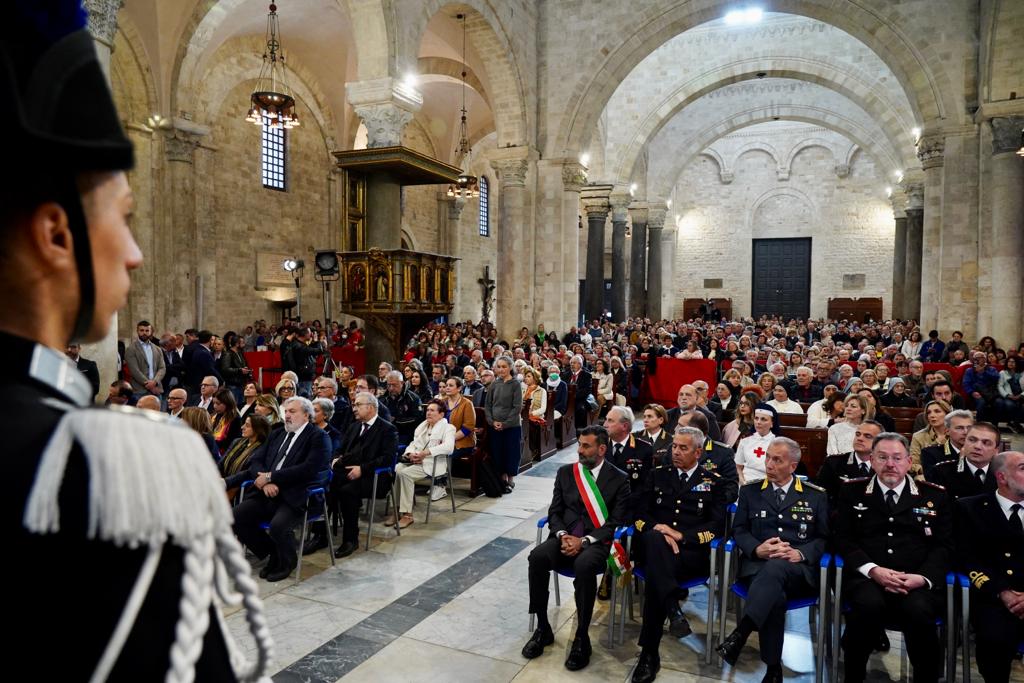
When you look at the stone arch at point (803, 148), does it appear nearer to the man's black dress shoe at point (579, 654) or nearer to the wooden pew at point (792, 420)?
the wooden pew at point (792, 420)

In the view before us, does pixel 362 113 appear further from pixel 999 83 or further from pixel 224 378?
pixel 999 83

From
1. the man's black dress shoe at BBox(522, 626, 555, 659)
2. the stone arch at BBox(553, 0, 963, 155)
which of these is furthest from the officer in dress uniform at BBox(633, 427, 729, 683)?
the stone arch at BBox(553, 0, 963, 155)

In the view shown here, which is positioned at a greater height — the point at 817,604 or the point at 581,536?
the point at 581,536

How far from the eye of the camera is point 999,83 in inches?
572

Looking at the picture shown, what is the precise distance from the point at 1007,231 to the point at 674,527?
45.2 ft

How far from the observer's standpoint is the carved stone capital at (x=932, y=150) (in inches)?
617

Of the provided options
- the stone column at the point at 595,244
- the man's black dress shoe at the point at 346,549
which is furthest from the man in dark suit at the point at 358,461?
the stone column at the point at 595,244

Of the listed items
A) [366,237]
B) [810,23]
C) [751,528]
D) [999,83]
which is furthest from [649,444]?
[810,23]

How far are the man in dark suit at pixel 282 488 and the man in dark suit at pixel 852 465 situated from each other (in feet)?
13.7

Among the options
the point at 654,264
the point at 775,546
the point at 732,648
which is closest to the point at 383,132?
the point at 775,546

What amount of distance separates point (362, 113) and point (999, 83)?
13.4m

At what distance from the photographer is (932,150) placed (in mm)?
15844

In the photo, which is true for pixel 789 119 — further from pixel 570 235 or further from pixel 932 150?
pixel 570 235

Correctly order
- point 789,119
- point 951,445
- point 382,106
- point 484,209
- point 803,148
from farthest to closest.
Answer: point 803,148
point 484,209
point 789,119
point 382,106
point 951,445
